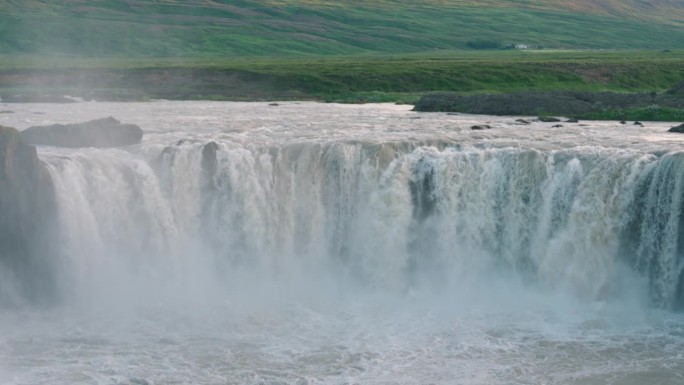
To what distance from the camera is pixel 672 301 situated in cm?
3344

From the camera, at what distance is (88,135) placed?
139 ft

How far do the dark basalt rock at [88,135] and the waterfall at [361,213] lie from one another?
2026 millimetres

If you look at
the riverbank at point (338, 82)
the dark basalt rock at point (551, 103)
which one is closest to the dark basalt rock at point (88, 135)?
the dark basalt rock at point (551, 103)

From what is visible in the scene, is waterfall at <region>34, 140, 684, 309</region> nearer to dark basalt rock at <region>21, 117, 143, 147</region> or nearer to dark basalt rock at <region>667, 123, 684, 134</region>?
dark basalt rock at <region>21, 117, 143, 147</region>

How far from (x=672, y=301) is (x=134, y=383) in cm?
1634

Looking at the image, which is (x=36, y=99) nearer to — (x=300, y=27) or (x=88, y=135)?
(x=88, y=135)

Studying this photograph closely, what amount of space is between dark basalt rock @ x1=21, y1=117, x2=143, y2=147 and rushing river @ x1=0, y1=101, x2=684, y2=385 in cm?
117

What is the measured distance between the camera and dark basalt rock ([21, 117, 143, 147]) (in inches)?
1650

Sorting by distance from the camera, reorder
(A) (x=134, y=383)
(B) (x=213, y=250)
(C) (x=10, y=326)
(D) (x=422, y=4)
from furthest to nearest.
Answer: (D) (x=422, y=4) < (B) (x=213, y=250) < (C) (x=10, y=326) < (A) (x=134, y=383)

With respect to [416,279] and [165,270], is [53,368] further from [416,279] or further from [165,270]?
[416,279]

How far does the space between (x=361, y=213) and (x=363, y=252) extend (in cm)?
142

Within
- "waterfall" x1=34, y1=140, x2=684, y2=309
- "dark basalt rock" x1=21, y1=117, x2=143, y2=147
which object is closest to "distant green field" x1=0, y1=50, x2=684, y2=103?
"dark basalt rock" x1=21, y1=117, x2=143, y2=147

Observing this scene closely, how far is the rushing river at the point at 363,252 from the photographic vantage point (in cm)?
3053

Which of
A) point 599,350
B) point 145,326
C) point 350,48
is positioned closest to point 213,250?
point 145,326
